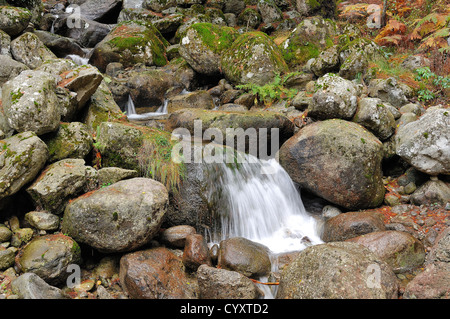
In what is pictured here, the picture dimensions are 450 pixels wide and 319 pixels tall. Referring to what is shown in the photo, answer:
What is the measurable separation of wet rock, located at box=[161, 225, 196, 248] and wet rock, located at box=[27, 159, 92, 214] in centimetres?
163

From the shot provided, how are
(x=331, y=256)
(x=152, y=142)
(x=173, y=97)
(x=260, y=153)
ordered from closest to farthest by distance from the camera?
(x=331, y=256), (x=152, y=142), (x=260, y=153), (x=173, y=97)

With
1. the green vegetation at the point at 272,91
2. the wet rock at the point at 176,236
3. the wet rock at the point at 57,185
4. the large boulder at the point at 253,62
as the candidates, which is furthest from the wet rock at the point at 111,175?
the large boulder at the point at 253,62

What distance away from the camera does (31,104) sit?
5.27 m

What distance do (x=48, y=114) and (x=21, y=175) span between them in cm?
120

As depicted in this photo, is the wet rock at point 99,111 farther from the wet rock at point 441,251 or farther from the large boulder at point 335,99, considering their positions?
the wet rock at point 441,251

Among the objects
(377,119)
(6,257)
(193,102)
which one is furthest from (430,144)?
(6,257)

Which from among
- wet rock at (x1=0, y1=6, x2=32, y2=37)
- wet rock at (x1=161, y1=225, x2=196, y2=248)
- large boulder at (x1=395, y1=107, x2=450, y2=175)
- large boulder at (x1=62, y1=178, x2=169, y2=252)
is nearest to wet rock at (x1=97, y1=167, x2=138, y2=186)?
large boulder at (x1=62, y1=178, x2=169, y2=252)

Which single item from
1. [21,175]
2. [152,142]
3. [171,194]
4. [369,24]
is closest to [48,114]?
[21,175]

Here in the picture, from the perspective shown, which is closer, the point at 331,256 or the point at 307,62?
the point at 331,256

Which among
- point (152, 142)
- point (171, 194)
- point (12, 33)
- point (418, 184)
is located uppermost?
point (12, 33)

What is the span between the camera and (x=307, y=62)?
10.8 m

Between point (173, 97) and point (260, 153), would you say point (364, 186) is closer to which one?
point (260, 153)

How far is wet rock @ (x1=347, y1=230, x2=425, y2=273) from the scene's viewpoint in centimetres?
471

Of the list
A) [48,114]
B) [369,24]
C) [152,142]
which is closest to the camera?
[48,114]
